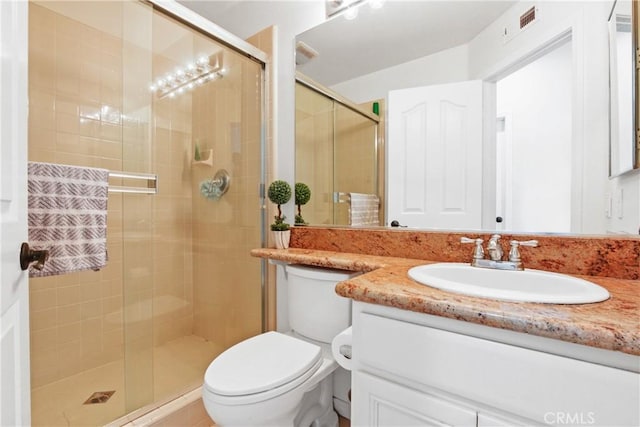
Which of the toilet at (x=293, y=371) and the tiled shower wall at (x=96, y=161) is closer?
the toilet at (x=293, y=371)

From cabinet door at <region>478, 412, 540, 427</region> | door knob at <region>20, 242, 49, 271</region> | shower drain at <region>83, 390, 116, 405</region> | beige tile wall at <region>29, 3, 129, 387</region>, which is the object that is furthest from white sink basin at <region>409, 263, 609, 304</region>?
shower drain at <region>83, 390, 116, 405</region>

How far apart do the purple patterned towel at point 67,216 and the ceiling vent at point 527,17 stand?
1.69 metres

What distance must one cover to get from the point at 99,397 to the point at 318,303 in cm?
124

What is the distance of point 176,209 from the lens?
198 centimetres

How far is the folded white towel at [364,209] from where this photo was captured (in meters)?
1.38

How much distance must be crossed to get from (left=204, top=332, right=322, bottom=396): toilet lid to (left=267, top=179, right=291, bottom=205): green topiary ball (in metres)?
0.70

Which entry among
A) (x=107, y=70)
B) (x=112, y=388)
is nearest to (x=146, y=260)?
(x=112, y=388)

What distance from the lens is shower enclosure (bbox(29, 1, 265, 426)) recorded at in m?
1.45

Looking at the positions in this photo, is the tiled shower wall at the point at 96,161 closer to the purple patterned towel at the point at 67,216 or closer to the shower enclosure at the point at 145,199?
the shower enclosure at the point at 145,199

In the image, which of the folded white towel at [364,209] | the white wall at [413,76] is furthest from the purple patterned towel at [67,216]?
the white wall at [413,76]

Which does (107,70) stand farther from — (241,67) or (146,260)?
(146,260)

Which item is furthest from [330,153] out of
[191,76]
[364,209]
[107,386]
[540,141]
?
[107,386]

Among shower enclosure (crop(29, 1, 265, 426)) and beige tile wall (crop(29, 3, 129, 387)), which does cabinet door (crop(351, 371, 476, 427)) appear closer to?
shower enclosure (crop(29, 1, 265, 426))

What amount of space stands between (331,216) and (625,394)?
1220 millimetres
